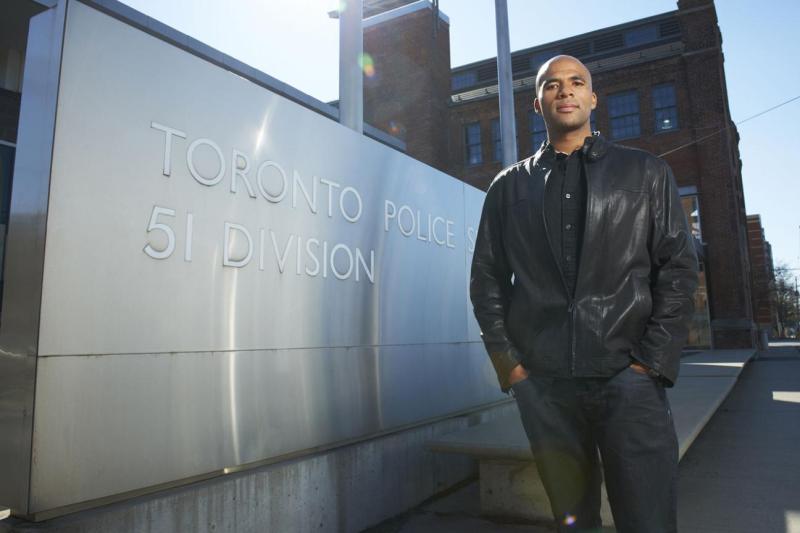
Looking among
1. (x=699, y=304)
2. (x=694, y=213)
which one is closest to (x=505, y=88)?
(x=694, y=213)

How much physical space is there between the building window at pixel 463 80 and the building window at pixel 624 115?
705 cm

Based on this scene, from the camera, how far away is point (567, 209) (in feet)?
6.46

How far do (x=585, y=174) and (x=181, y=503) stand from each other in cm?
211

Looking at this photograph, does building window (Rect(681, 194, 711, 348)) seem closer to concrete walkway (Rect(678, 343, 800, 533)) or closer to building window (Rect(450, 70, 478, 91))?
building window (Rect(450, 70, 478, 91))

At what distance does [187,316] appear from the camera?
2738 mm

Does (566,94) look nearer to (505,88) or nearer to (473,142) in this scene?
(505,88)

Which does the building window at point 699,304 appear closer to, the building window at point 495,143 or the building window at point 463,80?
the building window at point 495,143

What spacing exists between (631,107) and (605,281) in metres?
22.7

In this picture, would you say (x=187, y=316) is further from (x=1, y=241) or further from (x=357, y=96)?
(x=1, y=241)

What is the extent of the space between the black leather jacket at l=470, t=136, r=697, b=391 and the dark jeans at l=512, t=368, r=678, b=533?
0.06m

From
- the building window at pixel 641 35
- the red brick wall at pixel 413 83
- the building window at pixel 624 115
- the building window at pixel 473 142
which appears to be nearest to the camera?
the building window at pixel 624 115

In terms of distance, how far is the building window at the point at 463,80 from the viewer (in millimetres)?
27531

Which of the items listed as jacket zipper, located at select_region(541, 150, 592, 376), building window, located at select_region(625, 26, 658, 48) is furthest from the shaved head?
building window, located at select_region(625, 26, 658, 48)

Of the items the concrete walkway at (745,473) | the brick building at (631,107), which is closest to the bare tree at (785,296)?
the brick building at (631,107)
